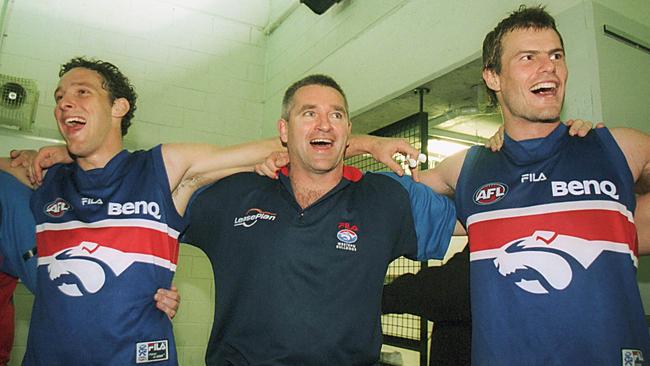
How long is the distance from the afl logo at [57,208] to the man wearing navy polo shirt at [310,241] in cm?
48

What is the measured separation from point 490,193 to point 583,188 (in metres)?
0.28

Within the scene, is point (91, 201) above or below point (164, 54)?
below

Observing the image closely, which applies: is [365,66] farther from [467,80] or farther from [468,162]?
[468,162]

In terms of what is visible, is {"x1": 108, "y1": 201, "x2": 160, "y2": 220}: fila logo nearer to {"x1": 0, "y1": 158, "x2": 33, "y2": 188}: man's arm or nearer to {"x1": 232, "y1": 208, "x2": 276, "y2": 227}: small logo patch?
{"x1": 232, "y1": 208, "x2": 276, "y2": 227}: small logo patch

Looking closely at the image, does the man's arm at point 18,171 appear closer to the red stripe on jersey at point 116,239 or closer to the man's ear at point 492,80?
the red stripe on jersey at point 116,239

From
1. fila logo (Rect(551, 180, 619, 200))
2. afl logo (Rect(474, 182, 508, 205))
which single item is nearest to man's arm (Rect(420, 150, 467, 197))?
afl logo (Rect(474, 182, 508, 205))

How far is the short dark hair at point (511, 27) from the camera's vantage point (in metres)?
1.73

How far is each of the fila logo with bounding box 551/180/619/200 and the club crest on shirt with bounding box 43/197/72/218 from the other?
1788mm

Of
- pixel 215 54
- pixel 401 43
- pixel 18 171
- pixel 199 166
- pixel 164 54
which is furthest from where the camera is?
pixel 215 54

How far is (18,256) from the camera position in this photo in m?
2.02

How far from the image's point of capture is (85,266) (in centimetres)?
176

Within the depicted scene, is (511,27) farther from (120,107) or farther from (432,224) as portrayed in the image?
(120,107)

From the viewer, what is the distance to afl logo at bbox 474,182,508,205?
1.63m

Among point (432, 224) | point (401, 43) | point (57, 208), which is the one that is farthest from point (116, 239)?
point (401, 43)
